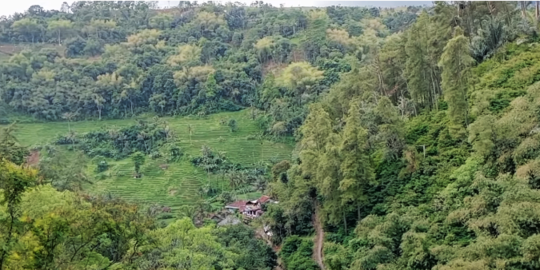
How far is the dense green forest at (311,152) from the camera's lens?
11.5m

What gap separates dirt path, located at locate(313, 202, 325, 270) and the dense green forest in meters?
0.10

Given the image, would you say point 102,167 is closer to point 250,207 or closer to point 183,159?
point 183,159

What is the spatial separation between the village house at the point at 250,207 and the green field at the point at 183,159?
2.44 meters

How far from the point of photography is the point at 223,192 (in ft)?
107

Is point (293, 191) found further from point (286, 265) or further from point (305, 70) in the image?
point (305, 70)

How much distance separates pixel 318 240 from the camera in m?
20.3

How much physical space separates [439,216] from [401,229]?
3.47 ft

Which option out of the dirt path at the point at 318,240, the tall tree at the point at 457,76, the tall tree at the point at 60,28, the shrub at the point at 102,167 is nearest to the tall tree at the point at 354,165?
the dirt path at the point at 318,240

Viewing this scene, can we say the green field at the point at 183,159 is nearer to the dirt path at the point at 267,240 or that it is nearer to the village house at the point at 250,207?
the village house at the point at 250,207

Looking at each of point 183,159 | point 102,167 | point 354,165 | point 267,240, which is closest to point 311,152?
point 354,165

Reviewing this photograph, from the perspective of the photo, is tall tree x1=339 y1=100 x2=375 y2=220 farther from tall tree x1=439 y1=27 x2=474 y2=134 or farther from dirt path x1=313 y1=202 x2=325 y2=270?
tall tree x1=439 y1=27 x2=474 y2=134

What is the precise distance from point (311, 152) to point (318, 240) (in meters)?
3.32

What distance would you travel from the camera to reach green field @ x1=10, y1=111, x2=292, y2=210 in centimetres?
3353

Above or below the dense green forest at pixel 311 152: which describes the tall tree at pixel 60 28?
above
